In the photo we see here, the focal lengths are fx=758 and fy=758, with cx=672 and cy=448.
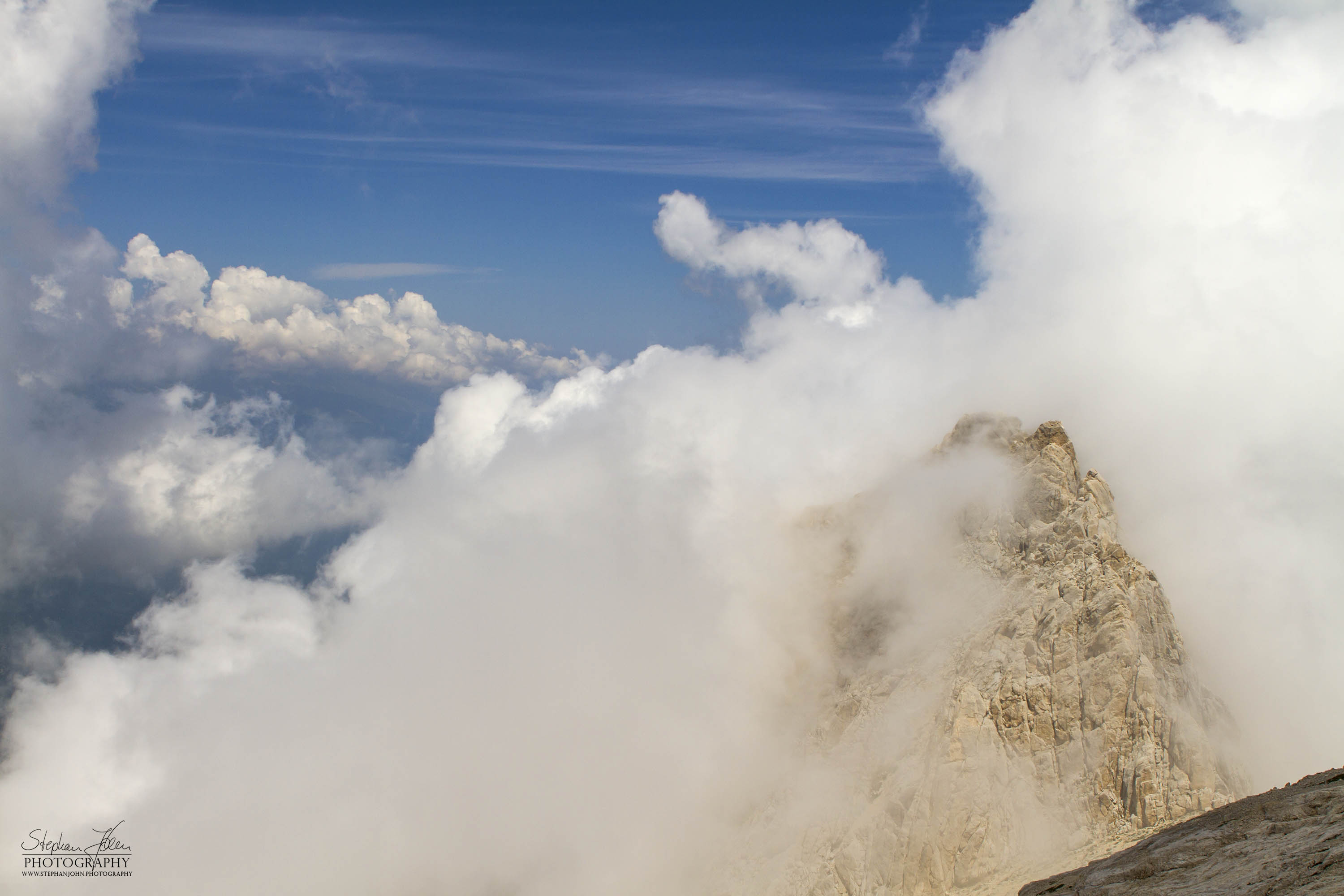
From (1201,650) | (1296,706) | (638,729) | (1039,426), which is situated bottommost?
(1296,706)

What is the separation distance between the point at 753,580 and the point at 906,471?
76.0 feet

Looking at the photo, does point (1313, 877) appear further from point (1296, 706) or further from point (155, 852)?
point (155, 852)

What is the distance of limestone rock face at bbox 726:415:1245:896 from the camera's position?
46.2 metres

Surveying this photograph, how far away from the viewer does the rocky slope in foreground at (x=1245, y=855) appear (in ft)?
55.2

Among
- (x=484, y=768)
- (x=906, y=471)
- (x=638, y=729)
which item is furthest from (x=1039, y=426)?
(x=484, y=768)

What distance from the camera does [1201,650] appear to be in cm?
6097

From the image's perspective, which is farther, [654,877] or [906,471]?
[906,471]
